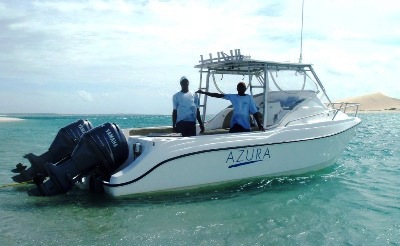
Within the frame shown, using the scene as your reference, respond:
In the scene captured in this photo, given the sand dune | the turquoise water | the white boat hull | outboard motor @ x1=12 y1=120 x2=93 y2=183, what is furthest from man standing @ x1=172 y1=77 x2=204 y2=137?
the sand dune

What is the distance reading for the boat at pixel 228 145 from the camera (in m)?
6.66

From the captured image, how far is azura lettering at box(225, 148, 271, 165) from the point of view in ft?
23.9

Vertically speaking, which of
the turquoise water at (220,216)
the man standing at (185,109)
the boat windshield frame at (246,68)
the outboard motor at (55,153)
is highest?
the boat windshield frame at (246,68)

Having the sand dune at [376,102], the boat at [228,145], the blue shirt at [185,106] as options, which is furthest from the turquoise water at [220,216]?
the sand dune at [376,102]

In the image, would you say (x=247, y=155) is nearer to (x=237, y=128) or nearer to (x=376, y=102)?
(x=237, y=128)

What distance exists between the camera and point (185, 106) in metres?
7.82

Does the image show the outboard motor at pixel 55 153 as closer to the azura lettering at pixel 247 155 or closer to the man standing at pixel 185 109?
the man standing at pixel 185 109

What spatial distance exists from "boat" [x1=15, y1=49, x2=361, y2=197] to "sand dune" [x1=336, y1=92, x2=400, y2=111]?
93.1 m

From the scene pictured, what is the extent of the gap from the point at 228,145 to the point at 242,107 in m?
1.10

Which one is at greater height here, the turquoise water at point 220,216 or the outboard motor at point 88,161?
the outboard motor at point 88,161

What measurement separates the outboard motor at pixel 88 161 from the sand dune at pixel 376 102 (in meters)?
96.5

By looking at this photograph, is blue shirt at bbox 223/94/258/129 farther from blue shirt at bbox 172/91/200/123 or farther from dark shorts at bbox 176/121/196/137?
dark shorts at bbox 176/121/196/137

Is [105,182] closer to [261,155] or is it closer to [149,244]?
[149,244]

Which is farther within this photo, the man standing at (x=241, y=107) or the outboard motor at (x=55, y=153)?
the man standing at (x=241, y=107)
